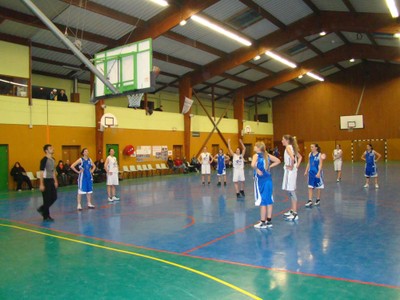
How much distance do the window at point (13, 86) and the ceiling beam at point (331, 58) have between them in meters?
20.5

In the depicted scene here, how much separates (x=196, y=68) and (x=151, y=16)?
320 inches

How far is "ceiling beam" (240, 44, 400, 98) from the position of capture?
24.3 meters

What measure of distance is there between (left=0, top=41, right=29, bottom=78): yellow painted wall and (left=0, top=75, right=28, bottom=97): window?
0.25 m

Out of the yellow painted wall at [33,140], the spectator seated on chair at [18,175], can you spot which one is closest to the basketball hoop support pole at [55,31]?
the spectator seated on chair at [18,175]

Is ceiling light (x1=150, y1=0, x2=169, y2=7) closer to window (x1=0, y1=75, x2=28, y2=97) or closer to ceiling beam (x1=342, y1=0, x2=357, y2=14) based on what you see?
window (x1=0, y1=75, x2=28, y2=97)

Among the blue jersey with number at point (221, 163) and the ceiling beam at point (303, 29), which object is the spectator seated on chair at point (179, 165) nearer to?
the ceiling beam at point (303, 29)

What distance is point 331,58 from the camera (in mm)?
28047

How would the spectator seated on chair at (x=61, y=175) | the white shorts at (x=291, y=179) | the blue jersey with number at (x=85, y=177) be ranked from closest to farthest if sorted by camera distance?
the white shorts at (x=291, y=179)
the blue jersey with number at (x=85, y=177)
the spectator seated on chair at (x=61, y=175)

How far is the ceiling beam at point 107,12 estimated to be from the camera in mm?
14356

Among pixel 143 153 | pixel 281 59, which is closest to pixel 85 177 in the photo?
pixel 143 153

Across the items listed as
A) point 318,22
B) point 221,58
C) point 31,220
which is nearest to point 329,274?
point 31,220

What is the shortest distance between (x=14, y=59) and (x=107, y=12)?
17.7ft

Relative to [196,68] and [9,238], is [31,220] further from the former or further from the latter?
[196,68]

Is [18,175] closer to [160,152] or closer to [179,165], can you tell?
[160,152]
